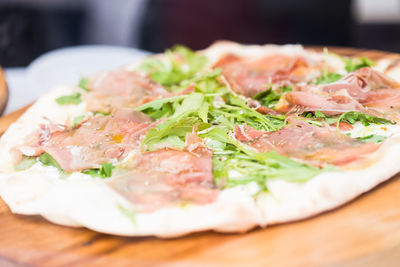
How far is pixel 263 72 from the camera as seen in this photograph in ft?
7.95

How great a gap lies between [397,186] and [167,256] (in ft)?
2.43

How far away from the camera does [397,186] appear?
1479 mm

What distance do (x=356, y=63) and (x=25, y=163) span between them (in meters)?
Answer: 1.66

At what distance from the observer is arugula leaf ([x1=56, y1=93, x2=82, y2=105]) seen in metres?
2.39

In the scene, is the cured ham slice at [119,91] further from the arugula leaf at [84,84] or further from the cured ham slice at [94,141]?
the cured ham slice at [94,141]

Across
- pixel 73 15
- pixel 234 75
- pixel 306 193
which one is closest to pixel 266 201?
pixel 306 193

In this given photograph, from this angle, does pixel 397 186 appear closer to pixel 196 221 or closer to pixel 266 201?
pixel 266 201

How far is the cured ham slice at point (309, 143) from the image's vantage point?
1509mm

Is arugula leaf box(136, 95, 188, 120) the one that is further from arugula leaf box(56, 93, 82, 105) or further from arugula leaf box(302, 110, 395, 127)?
arugula leaf box(302, 110, 395, 127)

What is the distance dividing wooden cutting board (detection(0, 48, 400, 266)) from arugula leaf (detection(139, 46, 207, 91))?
1294 mm

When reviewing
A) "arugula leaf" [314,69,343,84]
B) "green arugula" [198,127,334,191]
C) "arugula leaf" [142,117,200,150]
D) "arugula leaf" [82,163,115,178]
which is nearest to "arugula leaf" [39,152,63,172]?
"arugula leaf" [82,163,115,178]

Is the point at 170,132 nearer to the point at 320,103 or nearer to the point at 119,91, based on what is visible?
the point at 320,103

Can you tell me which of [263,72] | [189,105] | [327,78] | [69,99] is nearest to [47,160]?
[189,105]

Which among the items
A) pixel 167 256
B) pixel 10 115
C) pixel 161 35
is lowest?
pixel 161 35
